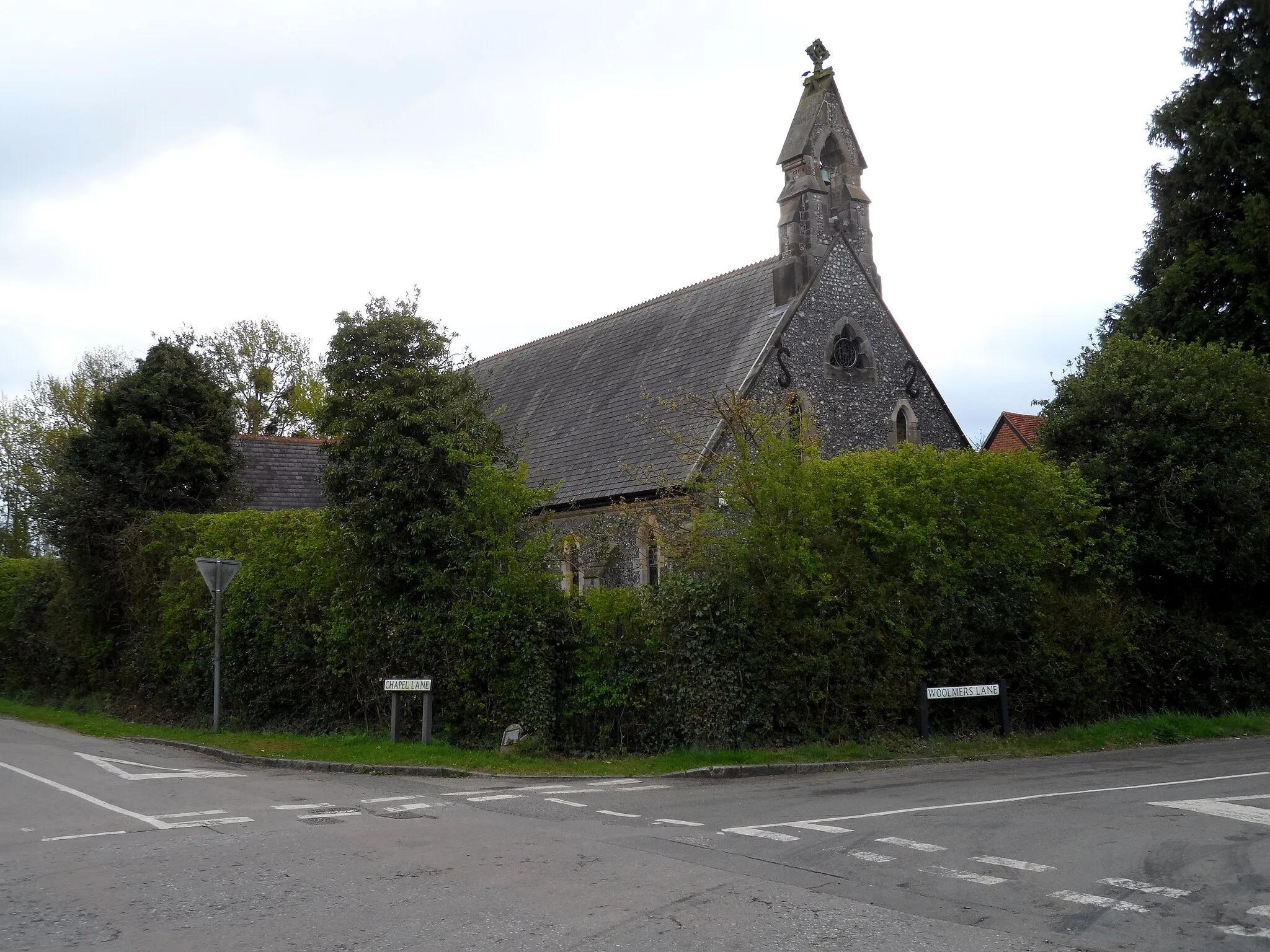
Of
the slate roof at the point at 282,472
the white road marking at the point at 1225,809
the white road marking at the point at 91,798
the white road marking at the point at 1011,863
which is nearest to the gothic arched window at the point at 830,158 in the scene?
the slate roof at the point at 282,472

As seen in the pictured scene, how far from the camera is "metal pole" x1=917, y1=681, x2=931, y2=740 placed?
1461cm

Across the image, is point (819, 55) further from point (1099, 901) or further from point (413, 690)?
point (1099, 901)

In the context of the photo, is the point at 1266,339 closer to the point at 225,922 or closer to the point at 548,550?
the point at 548,550

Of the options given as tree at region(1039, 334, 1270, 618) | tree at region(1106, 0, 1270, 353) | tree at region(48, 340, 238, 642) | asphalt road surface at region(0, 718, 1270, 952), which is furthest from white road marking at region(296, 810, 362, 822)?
tree at region(1106, 0, 1270, 353)

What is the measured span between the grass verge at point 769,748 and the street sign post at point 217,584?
69 centimetres

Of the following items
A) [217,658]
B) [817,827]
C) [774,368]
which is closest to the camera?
[817,827]

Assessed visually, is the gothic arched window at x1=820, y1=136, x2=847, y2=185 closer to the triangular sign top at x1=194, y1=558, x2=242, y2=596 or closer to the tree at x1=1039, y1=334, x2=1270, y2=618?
the tree at x1=1039, y1=334, x2=1270, y2=618

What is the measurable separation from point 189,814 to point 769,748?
7.02 meters

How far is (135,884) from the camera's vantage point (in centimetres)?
725

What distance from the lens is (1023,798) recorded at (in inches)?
409

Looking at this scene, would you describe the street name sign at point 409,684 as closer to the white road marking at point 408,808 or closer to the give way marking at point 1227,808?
the white road marking at point 408,808

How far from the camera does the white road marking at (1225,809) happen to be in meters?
9.01

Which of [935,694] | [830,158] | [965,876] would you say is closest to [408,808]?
[965,876]

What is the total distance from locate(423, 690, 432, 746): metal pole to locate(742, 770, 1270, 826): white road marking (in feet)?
14.5
